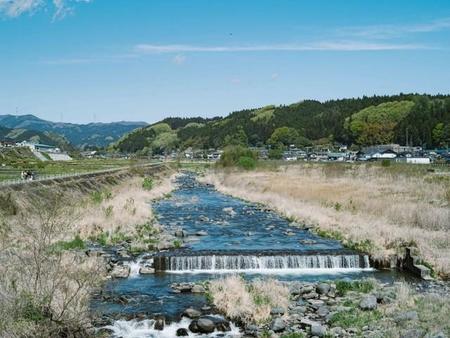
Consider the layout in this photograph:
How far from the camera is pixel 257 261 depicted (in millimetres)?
26156

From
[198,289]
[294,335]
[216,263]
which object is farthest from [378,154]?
[294,335]

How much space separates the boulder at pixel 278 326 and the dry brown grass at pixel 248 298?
2.13ft

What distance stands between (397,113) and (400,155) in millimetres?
69330

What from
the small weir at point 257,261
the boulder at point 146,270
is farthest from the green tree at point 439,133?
the boulder at point 146,270

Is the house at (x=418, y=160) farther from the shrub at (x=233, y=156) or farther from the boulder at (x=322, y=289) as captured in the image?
the boulder at (x=322, y=289)

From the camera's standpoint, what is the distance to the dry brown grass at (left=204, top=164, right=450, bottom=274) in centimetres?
2750

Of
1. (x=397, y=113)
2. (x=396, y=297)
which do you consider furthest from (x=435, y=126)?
(x=396, y=297)

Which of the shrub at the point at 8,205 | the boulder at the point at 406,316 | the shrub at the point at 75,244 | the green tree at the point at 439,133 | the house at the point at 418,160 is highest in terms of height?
the green tree at the point at 439,133

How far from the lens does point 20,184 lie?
44312 mm

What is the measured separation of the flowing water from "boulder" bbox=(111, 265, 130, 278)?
37cm

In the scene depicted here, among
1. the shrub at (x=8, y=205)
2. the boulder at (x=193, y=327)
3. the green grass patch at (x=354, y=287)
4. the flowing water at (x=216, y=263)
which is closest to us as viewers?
the boulder at (x=193, y=327)

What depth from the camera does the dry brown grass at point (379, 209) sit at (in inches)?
1083

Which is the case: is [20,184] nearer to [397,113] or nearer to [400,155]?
[400,155]

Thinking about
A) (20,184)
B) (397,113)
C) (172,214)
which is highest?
(397,113)
